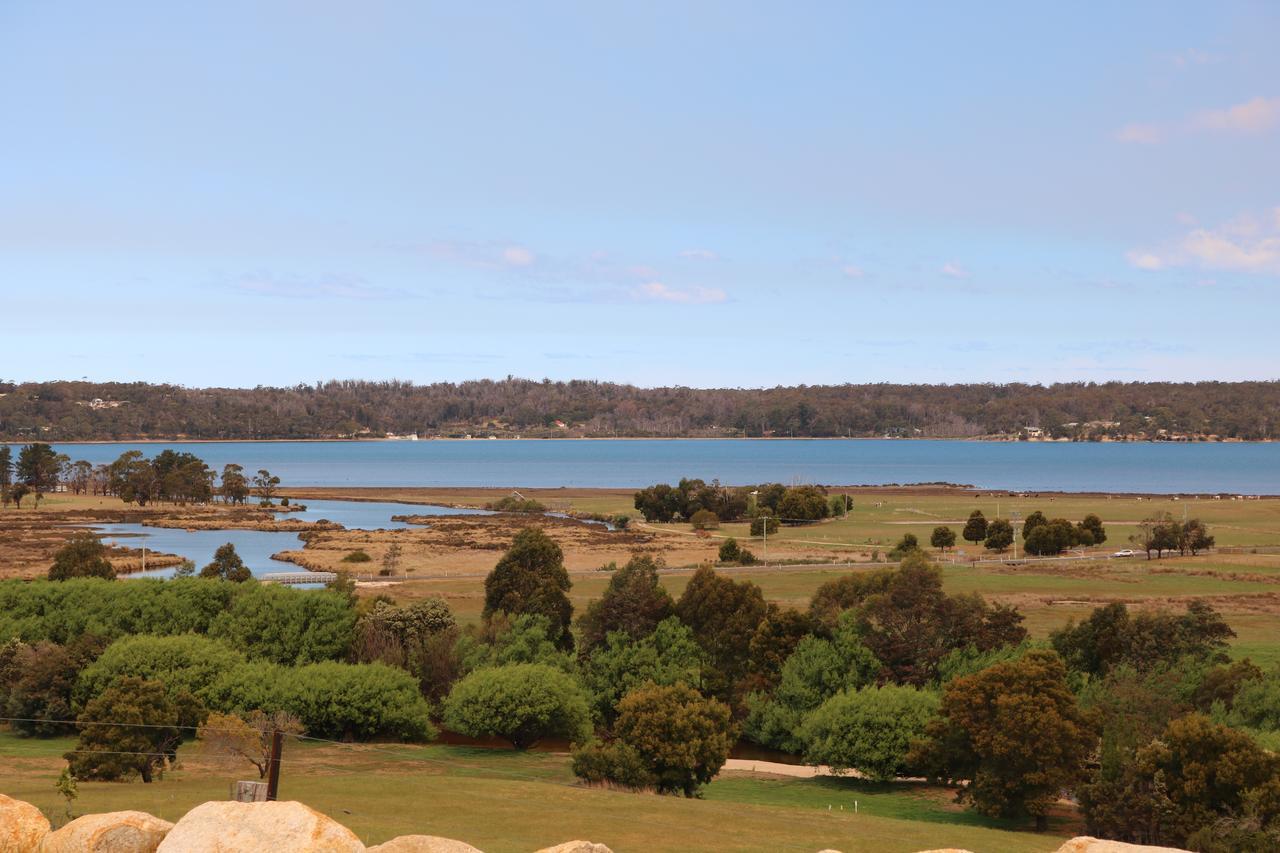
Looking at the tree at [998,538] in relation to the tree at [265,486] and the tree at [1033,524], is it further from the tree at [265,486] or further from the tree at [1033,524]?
the tree at [265,486]

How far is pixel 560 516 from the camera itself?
150 metres

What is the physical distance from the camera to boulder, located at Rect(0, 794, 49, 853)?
14.7 m

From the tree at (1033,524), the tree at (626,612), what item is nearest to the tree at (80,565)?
the tree at (626,612)

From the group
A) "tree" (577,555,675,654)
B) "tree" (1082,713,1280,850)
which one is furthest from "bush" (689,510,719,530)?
"tree" (1082,713,1280,850)

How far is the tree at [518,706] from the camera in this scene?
40.8 metres

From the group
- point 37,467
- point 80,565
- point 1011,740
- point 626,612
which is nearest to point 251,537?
point 37,467

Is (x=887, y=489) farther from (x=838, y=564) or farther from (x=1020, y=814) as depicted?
(x=1020, y=814)

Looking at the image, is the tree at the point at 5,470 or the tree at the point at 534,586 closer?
the tree at the point at 534,586

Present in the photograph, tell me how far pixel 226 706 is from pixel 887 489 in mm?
159408

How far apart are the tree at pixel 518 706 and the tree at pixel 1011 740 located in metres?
12.1

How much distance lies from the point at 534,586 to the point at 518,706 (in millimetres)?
18504

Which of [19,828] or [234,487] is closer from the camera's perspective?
[19,828]

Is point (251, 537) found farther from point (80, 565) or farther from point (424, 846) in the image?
point (424, 846)

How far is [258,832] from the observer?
13031 mm
